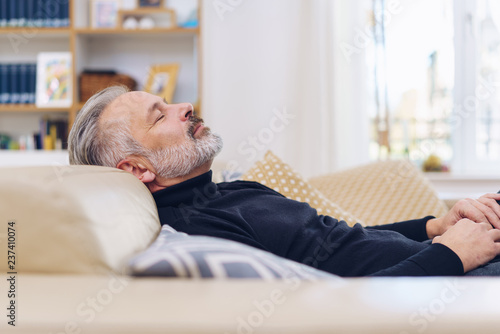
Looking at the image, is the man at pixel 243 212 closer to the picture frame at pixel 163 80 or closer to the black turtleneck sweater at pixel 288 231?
the black turtleneck sweater at pixel 288 231

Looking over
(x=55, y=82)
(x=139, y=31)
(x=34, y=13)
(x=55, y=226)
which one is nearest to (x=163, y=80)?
(x=139, y=31)

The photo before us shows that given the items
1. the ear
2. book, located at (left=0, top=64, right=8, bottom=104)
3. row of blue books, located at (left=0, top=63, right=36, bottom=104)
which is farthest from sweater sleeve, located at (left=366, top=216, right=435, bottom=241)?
book, located at (left=0, top=64, right=8, bottom=104)

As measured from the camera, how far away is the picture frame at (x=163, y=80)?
351cm

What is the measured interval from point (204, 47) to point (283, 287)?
10.3 feet

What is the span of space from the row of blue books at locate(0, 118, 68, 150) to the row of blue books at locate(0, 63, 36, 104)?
0.69 feet

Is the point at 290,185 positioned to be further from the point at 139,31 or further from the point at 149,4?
the point at 149,4

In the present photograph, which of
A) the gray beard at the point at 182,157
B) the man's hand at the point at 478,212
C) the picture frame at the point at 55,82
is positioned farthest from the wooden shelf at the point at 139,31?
the man's hand at the point at 478,212

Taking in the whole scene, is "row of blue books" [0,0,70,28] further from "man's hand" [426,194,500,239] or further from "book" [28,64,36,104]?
"man's hand" [426,194,500,239]

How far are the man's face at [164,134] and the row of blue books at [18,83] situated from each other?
2.51 m

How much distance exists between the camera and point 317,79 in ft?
11.2

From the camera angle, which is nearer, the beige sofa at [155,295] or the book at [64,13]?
the beige sofa at [155,295]

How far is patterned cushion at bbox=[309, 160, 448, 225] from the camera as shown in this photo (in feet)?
5.52

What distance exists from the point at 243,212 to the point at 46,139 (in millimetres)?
2871

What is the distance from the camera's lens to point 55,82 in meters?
3.48
